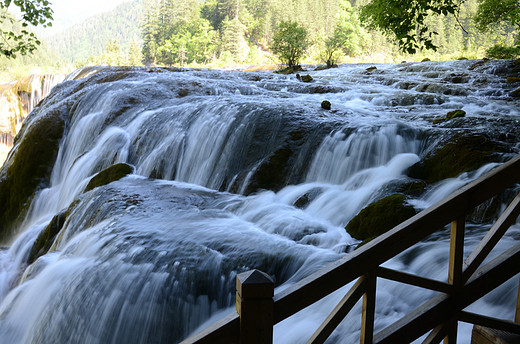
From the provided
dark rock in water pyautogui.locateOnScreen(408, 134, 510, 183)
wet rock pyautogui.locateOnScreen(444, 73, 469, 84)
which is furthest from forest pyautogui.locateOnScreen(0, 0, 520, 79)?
dark rock in water pyautogui.locateOnScreen(408, 134, 510, 183)

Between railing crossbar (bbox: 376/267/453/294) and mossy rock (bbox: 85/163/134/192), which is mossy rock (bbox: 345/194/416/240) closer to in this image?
railing crossbar (bbox: 376/267/453/294)

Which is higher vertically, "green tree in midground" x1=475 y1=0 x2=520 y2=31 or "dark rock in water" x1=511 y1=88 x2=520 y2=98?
"green tree in midground" x1=475 y1=0 x2=520 y2=31

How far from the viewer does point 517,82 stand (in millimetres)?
13422

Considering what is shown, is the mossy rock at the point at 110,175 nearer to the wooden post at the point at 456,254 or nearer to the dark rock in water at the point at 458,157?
the dark rock in water at the point at 458,157

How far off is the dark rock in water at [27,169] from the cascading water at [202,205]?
136mm

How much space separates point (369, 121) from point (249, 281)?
6.28 m

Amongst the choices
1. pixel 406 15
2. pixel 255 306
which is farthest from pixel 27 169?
pixel 255 306

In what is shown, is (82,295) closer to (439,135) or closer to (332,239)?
(332,239)

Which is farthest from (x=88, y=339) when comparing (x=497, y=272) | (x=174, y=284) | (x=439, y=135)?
(x=439, y=135)

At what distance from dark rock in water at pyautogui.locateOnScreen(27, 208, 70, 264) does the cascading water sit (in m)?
0.03

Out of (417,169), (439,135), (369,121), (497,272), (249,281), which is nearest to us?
(249,281)

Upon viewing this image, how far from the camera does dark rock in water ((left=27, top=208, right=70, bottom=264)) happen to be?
266 inches

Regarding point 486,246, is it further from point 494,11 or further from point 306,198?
point 494,11

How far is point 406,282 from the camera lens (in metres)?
2.34
